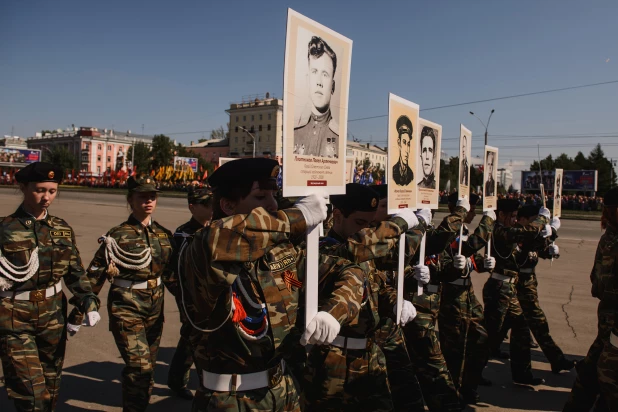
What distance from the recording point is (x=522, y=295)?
618cm

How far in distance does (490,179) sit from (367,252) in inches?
146

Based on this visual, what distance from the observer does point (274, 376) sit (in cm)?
223

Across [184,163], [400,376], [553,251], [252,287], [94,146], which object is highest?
[94,146]

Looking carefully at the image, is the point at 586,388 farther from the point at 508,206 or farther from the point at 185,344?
the point at 185,344

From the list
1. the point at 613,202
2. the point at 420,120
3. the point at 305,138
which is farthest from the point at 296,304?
the point at 613,202

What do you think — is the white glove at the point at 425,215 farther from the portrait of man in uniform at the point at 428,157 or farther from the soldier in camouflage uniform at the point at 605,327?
the soldier in camouflage uniform at the point at 605,327

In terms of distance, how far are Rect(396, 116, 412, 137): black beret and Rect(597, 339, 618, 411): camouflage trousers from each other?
7.00 feet

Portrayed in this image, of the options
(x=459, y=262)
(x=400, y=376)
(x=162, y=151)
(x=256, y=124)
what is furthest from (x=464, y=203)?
(x=256, y=124)

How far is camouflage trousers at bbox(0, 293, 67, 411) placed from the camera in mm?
3531

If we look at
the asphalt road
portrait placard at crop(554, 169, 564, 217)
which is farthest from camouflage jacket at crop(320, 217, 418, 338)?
portrait placard at crop(554, 169, 564, 217)

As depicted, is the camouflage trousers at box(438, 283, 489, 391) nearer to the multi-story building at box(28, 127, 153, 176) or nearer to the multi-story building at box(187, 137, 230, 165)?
the multi-story building at box(187, 137, 230, 165)

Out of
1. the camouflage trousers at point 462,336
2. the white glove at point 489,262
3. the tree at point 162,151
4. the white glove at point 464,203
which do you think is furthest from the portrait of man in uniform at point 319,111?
the tree at point 162,151

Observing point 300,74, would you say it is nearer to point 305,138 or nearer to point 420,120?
point 305,138

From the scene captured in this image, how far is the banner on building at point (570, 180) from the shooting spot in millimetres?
53938
